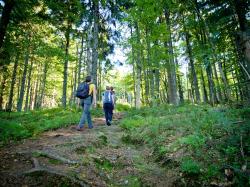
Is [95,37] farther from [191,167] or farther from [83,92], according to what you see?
[191,167]

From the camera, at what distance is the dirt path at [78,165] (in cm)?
489


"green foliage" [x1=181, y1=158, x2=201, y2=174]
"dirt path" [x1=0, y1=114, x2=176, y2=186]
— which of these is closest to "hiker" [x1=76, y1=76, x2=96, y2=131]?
"dirt path" [x1=0, y1=114, x2=176, y2=186]

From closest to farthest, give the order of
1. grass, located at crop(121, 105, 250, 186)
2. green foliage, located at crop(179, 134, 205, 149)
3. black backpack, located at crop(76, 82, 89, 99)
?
grass, located at crop(121, 105, 250, 186), green foliage, located at crop(179, 134, 205, 149), black backpack, located at crop(76, 82, 89, 99)

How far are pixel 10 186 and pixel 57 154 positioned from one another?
200 cm

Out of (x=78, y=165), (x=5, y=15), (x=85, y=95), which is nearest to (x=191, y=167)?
(x=78, y=165)

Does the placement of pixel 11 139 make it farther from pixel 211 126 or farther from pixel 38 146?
pixel 211 126

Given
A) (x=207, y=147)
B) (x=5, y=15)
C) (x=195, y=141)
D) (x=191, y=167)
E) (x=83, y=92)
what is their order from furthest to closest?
1. (x=5, y=15)
2. (x=83, y=92)
3. (x=195, y=141)
4. (x=207, y=147)
5. (x=191, y=167)

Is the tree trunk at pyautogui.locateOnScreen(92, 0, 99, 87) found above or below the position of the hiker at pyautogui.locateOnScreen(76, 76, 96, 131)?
above

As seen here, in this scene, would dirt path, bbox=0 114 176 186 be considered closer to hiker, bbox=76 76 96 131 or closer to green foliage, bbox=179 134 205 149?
green foliage, bbox=179 134 205 149

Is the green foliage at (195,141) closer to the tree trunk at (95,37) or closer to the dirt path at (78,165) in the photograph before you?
the dirt path at (78,165)

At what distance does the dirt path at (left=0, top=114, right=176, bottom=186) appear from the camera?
4887mm

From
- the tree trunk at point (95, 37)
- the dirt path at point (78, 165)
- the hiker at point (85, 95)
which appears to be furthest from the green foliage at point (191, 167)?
the tree trunk at point (95, 37)

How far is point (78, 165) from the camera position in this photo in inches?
232

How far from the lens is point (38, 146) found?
7.31 m
